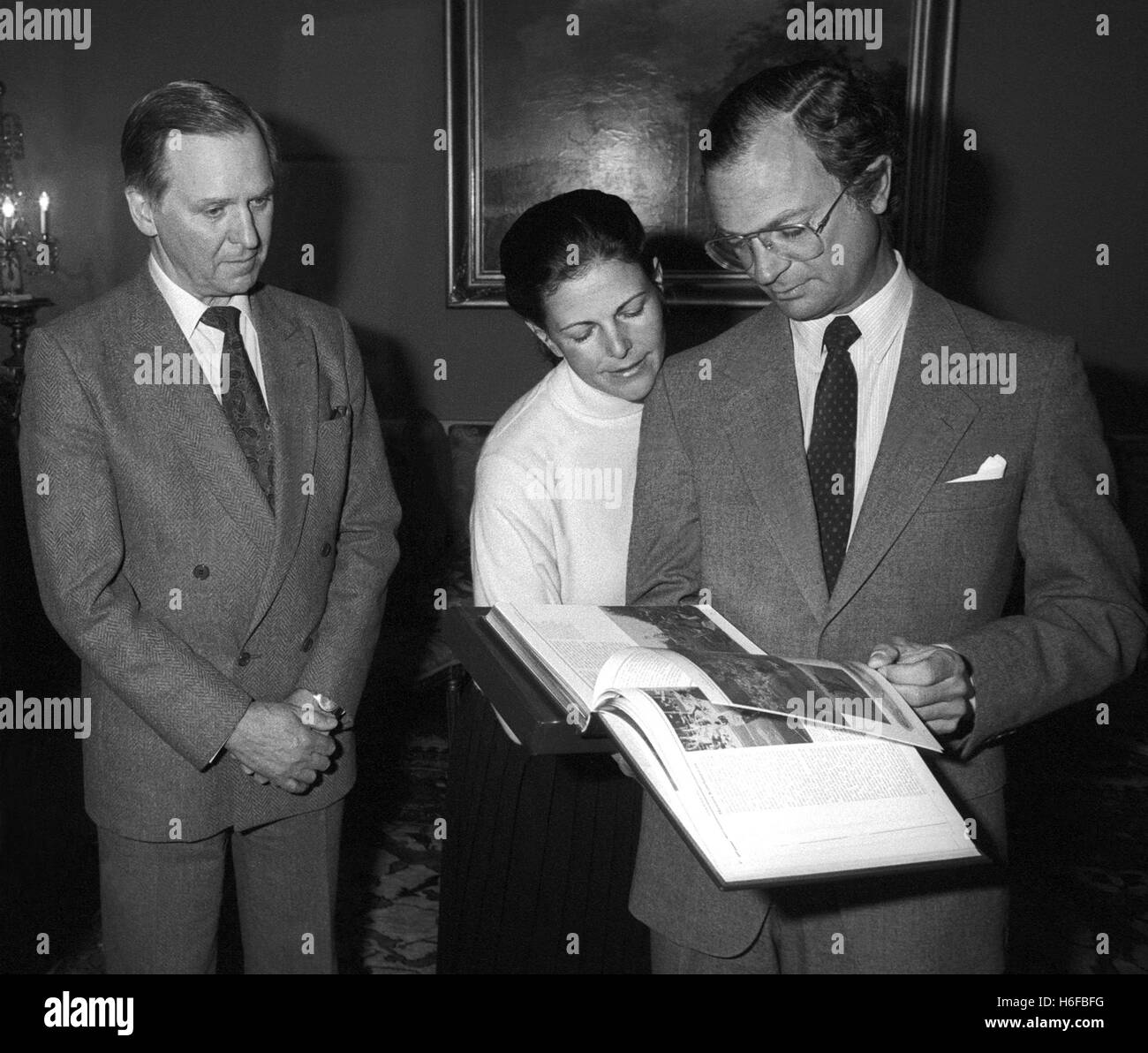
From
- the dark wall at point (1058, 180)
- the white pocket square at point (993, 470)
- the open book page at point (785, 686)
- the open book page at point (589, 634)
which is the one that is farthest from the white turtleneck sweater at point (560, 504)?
the dark wall at point (1058, 180)

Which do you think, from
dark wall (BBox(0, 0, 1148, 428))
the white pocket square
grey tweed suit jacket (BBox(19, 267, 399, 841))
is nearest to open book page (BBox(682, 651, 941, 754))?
the white pocket square

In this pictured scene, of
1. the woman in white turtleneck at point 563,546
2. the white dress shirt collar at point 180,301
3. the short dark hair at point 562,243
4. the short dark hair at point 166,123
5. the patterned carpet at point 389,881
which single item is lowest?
the patterned carpet at point 389,881

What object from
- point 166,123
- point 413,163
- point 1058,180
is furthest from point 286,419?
point 1058,180

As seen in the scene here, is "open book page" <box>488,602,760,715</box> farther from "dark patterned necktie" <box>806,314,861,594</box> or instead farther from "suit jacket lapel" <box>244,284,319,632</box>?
"suit jacket lapel" <box>244,284,319,632</box>

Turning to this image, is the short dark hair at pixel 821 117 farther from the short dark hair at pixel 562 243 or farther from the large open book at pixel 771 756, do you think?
the large open book at pixel 771 756

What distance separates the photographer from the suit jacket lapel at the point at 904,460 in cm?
148

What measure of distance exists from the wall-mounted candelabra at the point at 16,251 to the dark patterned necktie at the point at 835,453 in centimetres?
289

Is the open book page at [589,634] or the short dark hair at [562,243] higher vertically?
the short dark hair at [562,243]

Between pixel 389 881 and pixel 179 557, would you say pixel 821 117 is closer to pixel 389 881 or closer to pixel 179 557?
pixel 179 557

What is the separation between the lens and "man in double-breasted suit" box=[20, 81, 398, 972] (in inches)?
72.1

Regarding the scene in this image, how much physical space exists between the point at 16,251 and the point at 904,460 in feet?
12.7

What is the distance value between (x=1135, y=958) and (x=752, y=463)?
2.21 meters

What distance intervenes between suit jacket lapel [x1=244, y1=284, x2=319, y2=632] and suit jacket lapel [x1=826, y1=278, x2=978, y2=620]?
0.89 m

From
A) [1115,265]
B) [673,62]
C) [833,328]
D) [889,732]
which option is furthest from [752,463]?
[1115,265]
